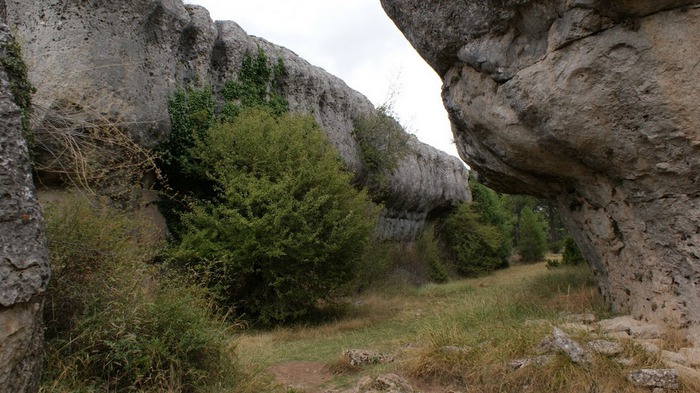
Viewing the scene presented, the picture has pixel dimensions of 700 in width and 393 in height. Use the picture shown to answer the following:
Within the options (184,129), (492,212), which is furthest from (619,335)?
(492,212)

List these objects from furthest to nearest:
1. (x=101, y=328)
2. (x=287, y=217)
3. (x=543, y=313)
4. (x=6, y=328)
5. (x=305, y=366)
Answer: (x=287, y=217)
(x=543, y=313)
(x=305, y=366)
(x=101, y=328)
(x=6, y=328)

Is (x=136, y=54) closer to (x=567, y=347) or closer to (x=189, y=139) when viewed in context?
(x=189, y=139)

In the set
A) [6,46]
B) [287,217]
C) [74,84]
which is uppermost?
[74,84]

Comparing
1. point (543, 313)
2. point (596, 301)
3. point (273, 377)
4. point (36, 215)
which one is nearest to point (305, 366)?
point (273, 377)

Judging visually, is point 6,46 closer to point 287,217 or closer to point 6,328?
point 6,328

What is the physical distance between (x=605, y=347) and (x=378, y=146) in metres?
13.6

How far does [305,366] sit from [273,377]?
3.92 ft

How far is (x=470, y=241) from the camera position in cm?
2455

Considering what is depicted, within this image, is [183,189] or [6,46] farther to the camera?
[183,189]

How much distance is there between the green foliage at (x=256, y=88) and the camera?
1318cm

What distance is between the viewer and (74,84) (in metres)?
8.80

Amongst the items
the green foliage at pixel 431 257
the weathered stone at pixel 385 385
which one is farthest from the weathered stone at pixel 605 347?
the green foliage at pixel 431 257

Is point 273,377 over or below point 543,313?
below

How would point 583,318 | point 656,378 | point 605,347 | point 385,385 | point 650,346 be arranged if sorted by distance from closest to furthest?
point 656,378, point 385,385, point 605,347, point 650,346, point 583,318
